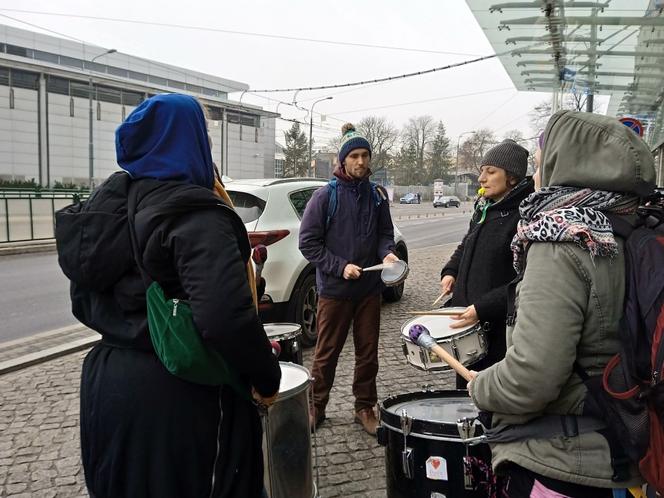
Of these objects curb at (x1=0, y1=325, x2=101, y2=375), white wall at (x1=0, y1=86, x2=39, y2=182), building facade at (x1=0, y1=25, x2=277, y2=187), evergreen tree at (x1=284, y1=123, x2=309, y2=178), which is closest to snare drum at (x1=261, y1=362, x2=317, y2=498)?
curb at (x1=0, y1=325, x2=101, y2=375)

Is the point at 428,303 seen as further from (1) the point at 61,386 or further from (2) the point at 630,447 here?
(2) the point at 630,447

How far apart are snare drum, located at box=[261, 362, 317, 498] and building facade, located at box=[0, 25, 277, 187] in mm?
30380

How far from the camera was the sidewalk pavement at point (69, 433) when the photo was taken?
334 cm

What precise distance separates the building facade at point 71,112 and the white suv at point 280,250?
26795 mm

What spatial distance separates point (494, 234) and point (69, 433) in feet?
10.4

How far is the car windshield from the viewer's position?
19.1 ft

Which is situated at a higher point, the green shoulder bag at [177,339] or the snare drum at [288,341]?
the green shoulder bag at [177,339]

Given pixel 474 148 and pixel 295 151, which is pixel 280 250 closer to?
pixel 295 151

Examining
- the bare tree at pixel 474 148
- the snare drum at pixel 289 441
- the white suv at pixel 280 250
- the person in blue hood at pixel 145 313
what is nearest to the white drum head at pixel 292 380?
the snare drum at pixel 289 441

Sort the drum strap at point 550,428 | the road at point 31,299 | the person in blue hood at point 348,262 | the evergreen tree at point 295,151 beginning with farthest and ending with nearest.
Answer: the evergreen tree at point 295,151, the road at point 31,299, the person in blue hood at point 348,262, the drum strap at point 550,428

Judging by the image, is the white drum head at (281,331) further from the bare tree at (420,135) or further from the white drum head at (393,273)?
the bare tree at (420,135)

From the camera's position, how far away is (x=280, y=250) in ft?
19.1

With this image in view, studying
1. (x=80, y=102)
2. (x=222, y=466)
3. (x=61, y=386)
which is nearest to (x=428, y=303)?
(x=61, y=386)

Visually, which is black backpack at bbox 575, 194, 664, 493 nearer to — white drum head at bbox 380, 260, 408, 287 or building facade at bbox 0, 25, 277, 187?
white drum head at bbox 380, 260, 408, 287
